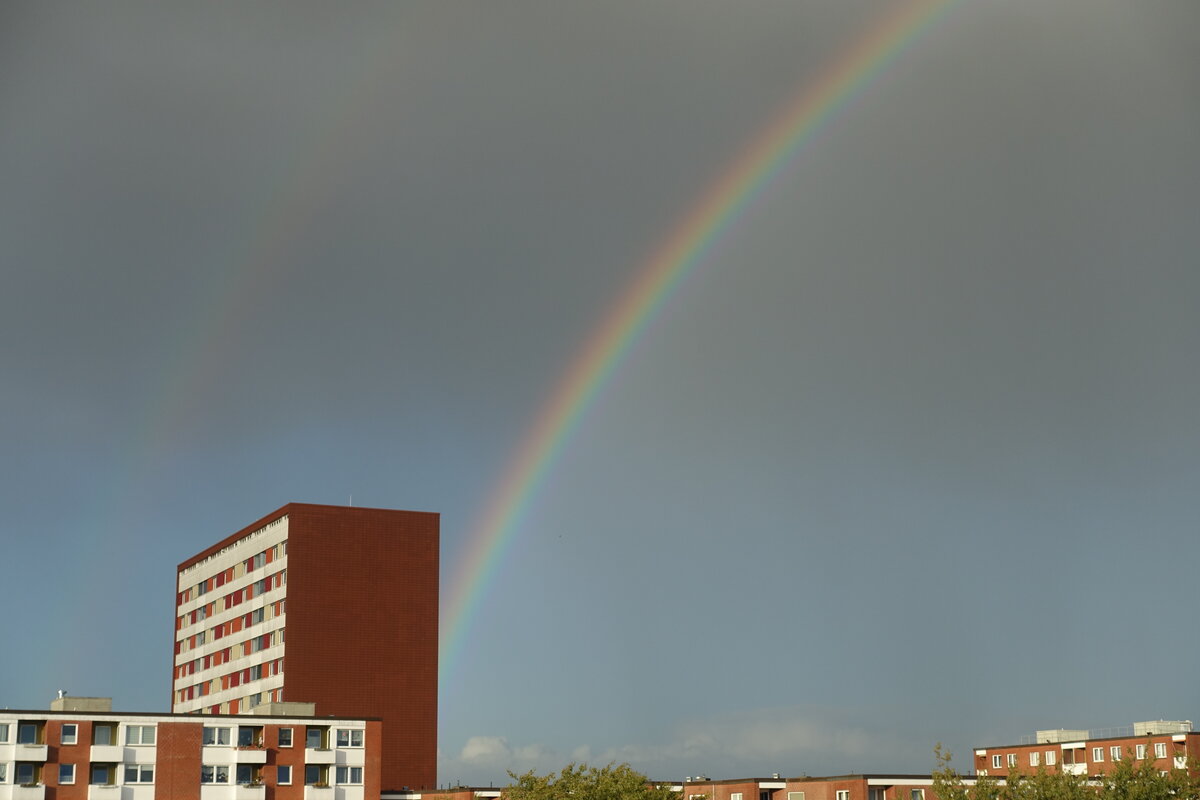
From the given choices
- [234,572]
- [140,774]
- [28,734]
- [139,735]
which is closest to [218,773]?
[140,774]

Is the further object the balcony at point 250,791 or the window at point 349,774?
the window at point 349,774

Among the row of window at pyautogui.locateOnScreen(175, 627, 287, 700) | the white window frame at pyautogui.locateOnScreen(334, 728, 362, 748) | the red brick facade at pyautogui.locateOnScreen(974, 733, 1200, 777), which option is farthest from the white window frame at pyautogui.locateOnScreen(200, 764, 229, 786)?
the red brick facade at pyautogui.locateOnScreen(974, 733, 1200, 777)

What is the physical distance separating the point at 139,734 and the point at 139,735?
69 mm

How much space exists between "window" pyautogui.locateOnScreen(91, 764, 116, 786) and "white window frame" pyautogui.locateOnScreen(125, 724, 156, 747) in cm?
209

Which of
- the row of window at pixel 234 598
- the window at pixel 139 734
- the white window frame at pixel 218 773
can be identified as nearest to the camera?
the window at pixel 139 734

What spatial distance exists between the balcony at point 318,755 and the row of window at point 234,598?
3600cm

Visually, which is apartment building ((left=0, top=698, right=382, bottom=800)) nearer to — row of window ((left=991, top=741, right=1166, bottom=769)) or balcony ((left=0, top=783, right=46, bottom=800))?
balcony ((left=0, top=783, right=46, bottom=800))

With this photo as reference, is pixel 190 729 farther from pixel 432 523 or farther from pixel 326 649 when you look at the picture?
pixel 432 523

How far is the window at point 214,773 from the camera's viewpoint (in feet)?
324

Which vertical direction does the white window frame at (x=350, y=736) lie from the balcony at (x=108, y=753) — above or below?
above

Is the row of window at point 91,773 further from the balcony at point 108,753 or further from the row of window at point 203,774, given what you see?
the balcony at point 108,753

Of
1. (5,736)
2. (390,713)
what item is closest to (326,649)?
(390,713)

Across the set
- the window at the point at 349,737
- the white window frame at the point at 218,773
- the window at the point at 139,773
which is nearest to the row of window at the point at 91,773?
the window at the point at 139,773

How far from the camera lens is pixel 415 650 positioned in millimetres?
138375
